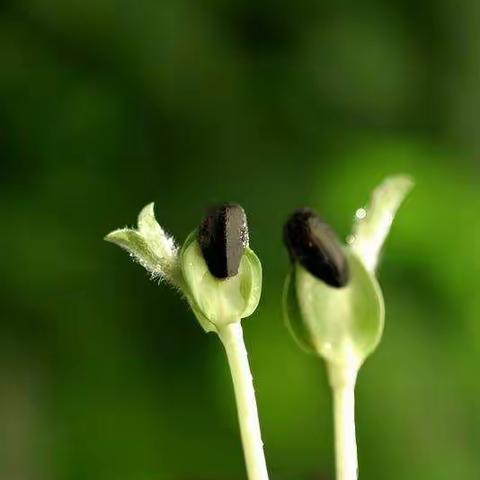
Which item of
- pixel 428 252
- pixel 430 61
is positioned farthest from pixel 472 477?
pixel 430 61

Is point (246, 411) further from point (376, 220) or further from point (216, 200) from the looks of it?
point (216, 200)

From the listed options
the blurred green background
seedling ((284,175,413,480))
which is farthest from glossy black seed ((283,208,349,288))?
the blurred green background

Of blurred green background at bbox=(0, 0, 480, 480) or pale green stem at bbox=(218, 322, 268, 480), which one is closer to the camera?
pale green stem at bbox=(218, 322, 268, 480)

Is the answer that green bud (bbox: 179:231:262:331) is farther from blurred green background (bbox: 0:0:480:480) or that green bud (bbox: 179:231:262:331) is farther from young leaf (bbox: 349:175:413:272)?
blurred green background (bbox: 0:0:480:480)

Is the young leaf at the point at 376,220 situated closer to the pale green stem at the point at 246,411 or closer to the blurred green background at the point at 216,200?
the pale green stem at the point at 246,411

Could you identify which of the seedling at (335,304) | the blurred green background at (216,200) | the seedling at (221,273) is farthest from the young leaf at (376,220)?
the blurred green background at (216,200)

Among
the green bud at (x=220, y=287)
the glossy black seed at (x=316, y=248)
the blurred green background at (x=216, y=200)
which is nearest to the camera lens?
the glossy black seed at (x=316, y=248)
